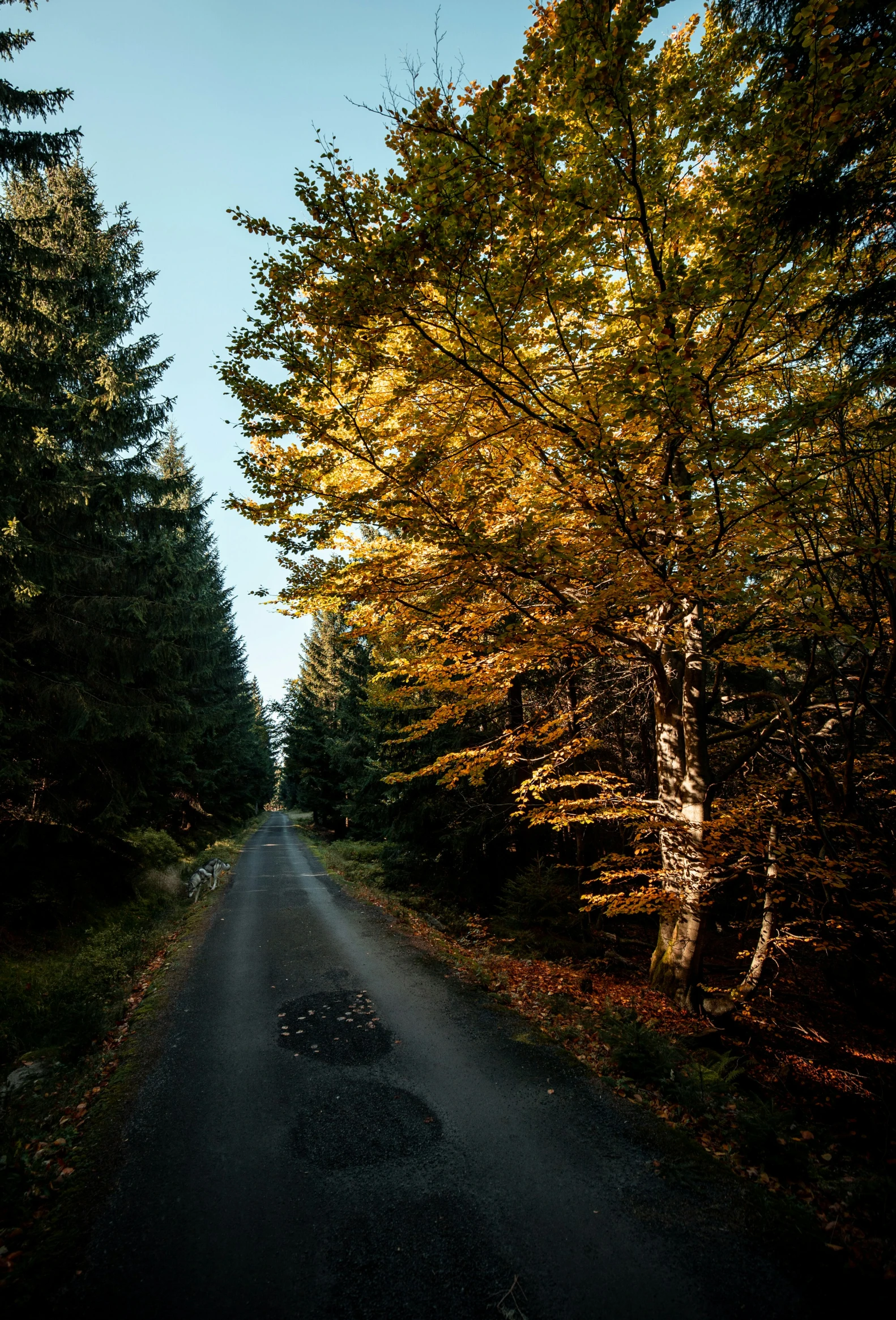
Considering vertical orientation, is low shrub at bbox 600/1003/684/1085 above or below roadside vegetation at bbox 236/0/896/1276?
below

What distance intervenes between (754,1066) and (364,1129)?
5122 millimetres

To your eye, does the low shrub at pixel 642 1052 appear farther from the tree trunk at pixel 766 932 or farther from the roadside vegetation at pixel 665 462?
the tree trunk at pixel 766 932

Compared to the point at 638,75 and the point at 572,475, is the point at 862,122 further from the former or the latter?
the point at 572,475

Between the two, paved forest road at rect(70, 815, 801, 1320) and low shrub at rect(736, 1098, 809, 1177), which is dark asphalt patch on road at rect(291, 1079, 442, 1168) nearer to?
paved forest road at rect(70, 815, 801, 1320)

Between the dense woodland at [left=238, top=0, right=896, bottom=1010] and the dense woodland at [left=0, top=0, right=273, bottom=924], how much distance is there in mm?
5136

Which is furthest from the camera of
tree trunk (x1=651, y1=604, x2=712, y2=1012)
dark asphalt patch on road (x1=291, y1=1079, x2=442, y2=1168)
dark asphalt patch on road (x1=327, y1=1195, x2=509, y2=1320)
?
tree trunk (x1=651, y1=604, x2=712, y2=1012)

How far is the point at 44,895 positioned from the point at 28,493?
7211 mm

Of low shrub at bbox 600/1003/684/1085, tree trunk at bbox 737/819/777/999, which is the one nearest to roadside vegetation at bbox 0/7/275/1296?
low shrub at bbox 600/1003/684/1085

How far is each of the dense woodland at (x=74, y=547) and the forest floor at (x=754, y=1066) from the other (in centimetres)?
754

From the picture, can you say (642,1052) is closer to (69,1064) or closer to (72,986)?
(69,1064)

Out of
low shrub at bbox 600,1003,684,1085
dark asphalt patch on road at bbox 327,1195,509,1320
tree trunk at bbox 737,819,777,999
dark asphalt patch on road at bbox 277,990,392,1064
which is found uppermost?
tree trunk at bbox 737,819,777,999

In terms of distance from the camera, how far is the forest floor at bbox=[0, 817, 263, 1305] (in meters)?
3.56

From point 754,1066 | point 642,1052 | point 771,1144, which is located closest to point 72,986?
point 642,1052

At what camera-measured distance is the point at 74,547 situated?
10719mm
